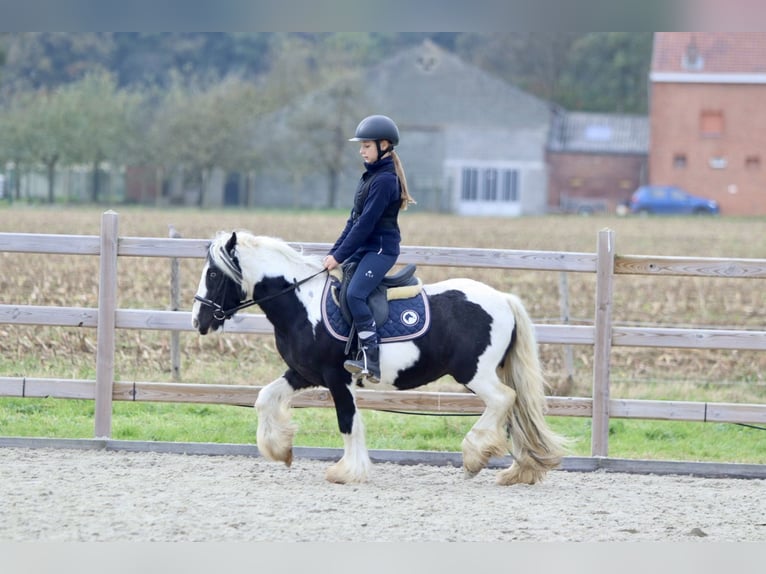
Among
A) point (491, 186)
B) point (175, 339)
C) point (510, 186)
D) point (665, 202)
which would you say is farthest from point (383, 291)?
point (510, 186)

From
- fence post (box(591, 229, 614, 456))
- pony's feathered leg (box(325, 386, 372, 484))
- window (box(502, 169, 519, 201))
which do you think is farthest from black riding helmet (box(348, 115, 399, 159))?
window (box(502, 169, 519, 201))

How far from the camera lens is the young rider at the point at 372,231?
271 inches

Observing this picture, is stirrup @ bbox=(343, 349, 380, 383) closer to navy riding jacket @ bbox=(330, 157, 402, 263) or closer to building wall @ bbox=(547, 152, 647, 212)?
navy riding jacket @ bbox=(330, 157, 402, 263)

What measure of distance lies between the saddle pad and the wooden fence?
2.66ft

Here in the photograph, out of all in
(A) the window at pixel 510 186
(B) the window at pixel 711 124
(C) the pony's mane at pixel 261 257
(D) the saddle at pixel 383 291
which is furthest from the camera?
(B) the window at pixel 711 124

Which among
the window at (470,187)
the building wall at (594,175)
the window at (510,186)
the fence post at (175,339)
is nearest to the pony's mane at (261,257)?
the fence post at (175,339)

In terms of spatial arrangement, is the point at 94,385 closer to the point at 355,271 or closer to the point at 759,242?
the point at 355,271

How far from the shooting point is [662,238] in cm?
3669

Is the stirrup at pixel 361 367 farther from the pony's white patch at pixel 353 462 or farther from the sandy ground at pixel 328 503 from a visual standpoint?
the sandy ground at pixel 328 503

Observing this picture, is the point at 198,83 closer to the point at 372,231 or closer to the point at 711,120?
the point at 711,120

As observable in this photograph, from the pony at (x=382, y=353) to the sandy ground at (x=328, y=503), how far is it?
9.5 inches

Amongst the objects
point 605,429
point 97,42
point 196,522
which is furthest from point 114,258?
point 97,42

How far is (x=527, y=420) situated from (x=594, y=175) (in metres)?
61.8

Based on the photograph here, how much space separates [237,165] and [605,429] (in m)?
57.3
